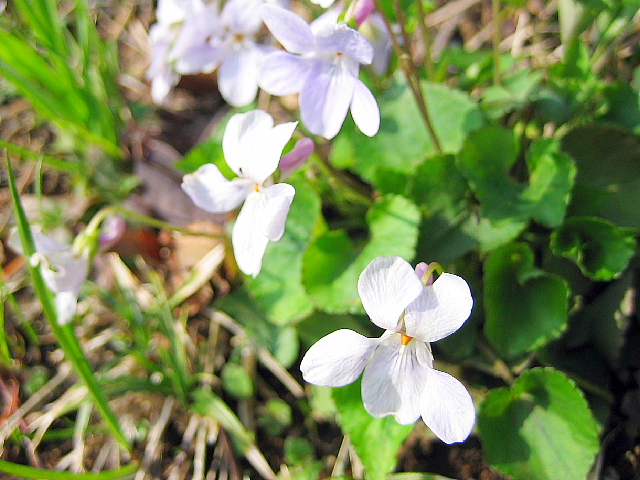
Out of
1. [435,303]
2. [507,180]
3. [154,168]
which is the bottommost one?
[154,168]

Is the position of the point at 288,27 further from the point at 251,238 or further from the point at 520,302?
the point at 520,302

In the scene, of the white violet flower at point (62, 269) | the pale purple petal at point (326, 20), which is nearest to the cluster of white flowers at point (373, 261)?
the pale purple petal at point (326, 20)

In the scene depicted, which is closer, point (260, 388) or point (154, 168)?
point (260, 388)

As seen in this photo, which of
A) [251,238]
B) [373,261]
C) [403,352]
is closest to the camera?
[373,261]

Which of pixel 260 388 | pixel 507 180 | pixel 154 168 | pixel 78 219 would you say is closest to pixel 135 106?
pixel 154 168

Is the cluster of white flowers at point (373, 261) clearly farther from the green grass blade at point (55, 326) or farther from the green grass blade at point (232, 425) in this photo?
the green grass blade at point (232, 425)

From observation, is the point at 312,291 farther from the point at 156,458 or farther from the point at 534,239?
the point at 156,458

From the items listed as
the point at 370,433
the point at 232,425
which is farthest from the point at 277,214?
the point at 232,425
